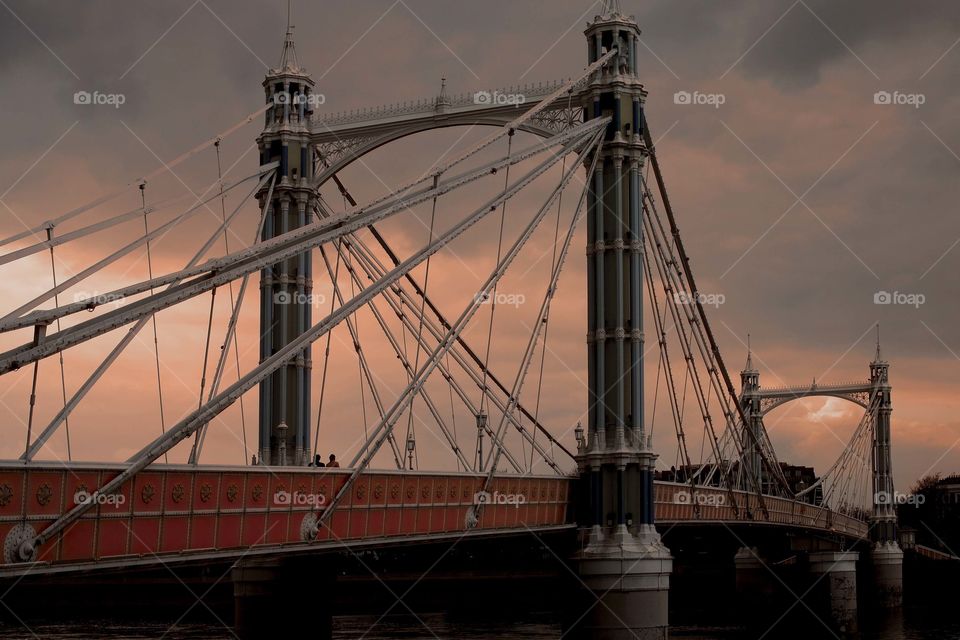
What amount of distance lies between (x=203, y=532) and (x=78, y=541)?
3566 millimetres

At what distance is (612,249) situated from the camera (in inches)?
1646

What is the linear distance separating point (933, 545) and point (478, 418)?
351 ft

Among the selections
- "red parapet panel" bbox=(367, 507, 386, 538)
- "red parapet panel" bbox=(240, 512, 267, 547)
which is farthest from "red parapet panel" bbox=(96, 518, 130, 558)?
"red parapet panel" bbox=(367, 507, 386, 538)

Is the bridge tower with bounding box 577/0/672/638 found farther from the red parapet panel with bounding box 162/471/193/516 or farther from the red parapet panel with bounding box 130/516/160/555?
the red parapet panel with bounding box 130/516/160/555

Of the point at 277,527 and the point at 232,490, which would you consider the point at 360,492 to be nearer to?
the point at 277,527

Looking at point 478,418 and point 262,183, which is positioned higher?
point 262,183

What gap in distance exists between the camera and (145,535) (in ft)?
85.9

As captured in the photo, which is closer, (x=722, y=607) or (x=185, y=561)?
(x=185, y=561)

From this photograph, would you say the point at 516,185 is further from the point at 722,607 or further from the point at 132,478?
the point at 722,607

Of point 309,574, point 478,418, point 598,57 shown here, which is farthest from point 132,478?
point 598,57

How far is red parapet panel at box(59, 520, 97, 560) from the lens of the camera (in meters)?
24.3

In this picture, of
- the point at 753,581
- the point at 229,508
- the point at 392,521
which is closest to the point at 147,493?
the point at 229,508

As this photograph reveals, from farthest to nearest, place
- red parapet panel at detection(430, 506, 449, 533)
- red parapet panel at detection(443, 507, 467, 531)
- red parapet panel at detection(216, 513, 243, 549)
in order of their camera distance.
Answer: red parapet panel at detection(443, 507, 467, 531) < red parapet panel at detection(430, 506, 449, 533) < red parapet panel at detection(216, 513, 243, 549)

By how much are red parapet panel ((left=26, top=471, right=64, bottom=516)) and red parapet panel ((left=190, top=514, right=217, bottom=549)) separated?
3.80 meters
